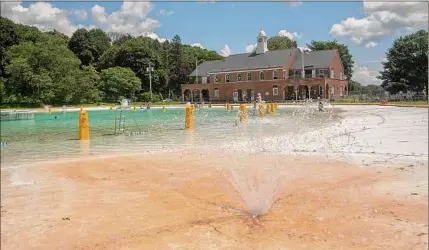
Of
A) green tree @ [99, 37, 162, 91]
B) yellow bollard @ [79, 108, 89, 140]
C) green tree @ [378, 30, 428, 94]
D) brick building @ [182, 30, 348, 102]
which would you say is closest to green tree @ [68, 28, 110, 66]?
green tree @ [99, 37, 162, 91]

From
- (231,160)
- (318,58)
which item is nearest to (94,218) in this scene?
(231,160)

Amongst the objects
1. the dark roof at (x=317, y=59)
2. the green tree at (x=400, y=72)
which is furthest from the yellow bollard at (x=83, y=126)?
the dark roof at (x=317, y=59)

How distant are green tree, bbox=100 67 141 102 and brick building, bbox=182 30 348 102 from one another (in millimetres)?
8520

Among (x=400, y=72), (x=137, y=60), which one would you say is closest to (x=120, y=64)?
(x=137, y=60)

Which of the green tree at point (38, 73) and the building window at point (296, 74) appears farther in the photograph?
the building window at point (296, 74)

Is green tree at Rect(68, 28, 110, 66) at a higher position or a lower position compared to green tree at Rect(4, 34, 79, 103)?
higher

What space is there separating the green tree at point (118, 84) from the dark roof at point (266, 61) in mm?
12631

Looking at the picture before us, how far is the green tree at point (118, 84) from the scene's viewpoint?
63094mm

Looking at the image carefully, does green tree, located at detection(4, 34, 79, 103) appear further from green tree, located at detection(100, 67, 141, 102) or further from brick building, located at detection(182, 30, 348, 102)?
brick building, located at detection(182, 30, 348, 102)

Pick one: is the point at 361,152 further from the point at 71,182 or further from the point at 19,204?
the point at 19,204

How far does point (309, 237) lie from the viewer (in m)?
4.56

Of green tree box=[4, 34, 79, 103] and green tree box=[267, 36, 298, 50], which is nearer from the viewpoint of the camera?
green tree box=[4, 34, 79, 103]

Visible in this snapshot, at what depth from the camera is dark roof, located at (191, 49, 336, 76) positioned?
6012 cm

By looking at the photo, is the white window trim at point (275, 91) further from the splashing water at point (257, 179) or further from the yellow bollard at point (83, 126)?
the splashing water at point (257, 179)
